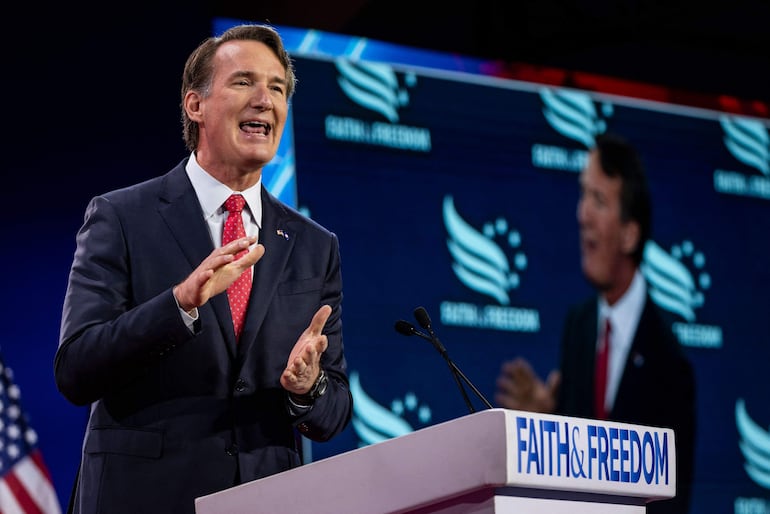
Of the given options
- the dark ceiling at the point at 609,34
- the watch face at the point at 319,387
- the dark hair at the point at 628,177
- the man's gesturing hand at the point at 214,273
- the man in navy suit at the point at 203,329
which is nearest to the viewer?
the man's gesturing hand at the point at 214,273

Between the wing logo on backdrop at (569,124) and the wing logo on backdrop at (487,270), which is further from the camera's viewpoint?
the wing logo on backdrop at (569,124)

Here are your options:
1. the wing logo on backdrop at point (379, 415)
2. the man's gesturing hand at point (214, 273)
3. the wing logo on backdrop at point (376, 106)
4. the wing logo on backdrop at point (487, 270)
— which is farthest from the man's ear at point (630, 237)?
the man's gesturing hand at point (214, 273)

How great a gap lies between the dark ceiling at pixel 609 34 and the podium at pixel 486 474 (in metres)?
3.96

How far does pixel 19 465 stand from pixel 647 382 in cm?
276

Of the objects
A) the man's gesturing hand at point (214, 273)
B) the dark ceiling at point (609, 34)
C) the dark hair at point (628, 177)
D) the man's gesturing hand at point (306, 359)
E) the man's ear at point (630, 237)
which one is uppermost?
the dark ceiling at point (609, 34)

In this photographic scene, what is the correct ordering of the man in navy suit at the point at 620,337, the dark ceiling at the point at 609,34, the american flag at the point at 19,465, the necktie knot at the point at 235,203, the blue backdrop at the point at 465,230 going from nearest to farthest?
the necktie knot at the point at 235,203 → the american flag at the point at 19,465 → the blue backdrop at the point at 465,230 → the man in navy suit at the point at 620,337 → the dark ceiling at the point at 609,34

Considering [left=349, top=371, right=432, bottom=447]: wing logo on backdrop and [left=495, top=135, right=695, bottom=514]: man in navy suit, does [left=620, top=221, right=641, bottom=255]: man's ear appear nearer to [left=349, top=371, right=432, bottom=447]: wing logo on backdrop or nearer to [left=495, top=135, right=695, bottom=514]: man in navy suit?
[left=495, top=135, right=695, bottom=514]: man in navy suit

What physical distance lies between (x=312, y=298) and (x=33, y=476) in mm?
2460

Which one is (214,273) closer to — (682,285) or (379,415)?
(379,415)

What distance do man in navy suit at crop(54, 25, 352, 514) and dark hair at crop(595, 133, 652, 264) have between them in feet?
11.3

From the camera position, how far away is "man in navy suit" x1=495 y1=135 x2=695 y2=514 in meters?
5.29

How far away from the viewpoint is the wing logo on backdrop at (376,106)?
4926 millimetres

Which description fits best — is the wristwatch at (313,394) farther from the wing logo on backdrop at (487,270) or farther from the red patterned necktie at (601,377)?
the red patterned necktie at (601,377)

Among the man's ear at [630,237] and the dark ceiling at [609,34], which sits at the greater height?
the dark ceiling at [609,34]
